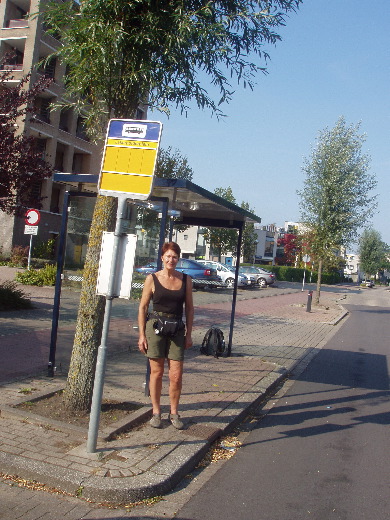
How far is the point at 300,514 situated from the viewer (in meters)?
3.90

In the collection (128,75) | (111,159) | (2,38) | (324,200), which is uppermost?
(2,38)

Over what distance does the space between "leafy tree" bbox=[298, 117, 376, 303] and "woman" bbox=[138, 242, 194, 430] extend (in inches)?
832

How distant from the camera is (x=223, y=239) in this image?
28.1 metres

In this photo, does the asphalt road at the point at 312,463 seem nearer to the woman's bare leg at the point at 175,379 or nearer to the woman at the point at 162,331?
the woman's bare leg at the point at 175,379

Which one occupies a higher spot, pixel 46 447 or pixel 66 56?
pixel 66 56

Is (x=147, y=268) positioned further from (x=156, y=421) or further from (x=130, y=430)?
(x=130, y=430)

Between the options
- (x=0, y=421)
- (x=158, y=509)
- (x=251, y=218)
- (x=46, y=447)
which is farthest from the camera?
(x=251, y=218)

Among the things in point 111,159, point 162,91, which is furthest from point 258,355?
point 111,159

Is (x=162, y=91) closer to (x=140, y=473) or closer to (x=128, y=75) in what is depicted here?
(x=128, y=75)

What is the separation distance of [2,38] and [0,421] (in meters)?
34.5

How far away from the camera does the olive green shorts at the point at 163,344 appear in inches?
206

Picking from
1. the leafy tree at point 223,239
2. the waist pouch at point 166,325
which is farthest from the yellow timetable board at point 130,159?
the leafy tree at point 223,239

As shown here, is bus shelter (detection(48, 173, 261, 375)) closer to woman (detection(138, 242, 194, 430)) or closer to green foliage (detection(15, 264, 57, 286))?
woman (detection(138, 242, 194, 430))

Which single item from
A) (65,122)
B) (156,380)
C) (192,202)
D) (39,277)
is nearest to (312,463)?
(156,380)
